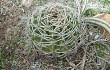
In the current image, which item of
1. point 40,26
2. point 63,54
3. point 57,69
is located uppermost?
point 40,26

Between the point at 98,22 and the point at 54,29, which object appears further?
the point at 98,22

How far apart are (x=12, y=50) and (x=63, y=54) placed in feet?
1.79

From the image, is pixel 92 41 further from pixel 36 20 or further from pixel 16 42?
pixel 16 42

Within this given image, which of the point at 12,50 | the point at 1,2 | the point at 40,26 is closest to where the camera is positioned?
the point at 40,26

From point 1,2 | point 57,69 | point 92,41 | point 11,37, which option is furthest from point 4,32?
point 92,41

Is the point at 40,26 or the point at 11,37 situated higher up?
the point at 40,26

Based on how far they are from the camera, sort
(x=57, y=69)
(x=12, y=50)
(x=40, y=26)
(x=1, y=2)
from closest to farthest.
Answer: (x=40, y=26) < (x=57, y=69) < (x=12, y=50) < (x=1, y=2)

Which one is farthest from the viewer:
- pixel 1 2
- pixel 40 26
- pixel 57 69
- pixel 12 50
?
pixel 1 2

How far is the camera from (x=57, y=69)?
8.16 ft

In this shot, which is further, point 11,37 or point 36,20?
point 11,37

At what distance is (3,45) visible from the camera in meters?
2.68

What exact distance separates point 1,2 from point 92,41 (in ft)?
4.16

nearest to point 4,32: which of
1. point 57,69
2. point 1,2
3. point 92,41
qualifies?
point 1,2

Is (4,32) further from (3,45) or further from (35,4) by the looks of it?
(35,4)
